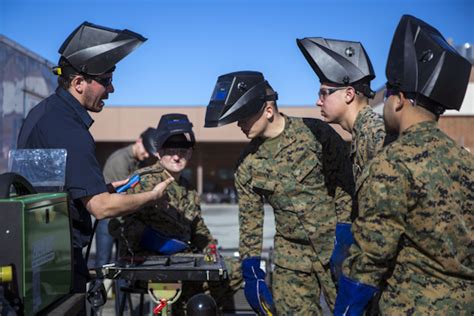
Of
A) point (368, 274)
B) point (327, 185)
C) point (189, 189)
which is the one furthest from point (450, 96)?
point (189, 189)

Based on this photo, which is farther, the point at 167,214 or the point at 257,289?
the point at 167,214

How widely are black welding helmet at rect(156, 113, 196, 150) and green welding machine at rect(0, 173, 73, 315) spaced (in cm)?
205

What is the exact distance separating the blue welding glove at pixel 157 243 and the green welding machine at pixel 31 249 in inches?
71.8

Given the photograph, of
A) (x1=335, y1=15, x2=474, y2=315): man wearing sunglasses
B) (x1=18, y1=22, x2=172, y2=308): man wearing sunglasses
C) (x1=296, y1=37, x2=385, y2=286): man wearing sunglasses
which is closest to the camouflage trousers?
(x1=296, y1=37, x2=385, y2=286): man wearing sunglasses

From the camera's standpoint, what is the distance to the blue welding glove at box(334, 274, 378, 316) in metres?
→ 2.37

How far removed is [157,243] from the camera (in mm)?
4457

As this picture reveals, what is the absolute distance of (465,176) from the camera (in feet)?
7.72

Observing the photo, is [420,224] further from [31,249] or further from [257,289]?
[257,289]

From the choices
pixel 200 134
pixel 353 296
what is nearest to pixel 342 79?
pixel 353 296

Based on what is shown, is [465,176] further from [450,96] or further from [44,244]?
[44,244]

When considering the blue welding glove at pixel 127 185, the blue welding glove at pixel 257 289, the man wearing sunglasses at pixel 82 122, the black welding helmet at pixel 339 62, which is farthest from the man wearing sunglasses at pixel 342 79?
the blue welding glove at pixel 127 185

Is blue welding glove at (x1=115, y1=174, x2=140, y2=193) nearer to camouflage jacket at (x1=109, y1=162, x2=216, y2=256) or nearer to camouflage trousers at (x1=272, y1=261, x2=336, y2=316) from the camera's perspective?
camouflage jacket at (x1=109, y1=162, x2=216, y2=256)

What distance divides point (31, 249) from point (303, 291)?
6.85ft

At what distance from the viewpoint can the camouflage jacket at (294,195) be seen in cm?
384
